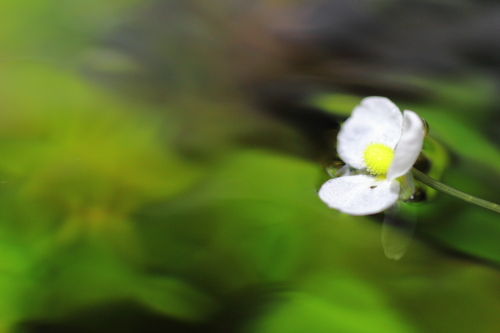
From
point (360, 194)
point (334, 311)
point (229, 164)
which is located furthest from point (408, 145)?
point (229, 164)

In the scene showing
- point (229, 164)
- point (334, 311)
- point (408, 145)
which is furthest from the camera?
point (229, 164)

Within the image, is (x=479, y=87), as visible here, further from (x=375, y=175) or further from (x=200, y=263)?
(x=200, y=263)

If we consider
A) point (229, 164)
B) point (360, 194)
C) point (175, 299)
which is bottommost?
point (175, 299)

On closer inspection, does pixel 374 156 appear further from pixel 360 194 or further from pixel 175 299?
pixel 175 299

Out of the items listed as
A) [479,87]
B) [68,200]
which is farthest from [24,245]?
[479,87]

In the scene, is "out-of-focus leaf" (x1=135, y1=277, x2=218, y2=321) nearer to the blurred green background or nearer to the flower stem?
the blurred green background

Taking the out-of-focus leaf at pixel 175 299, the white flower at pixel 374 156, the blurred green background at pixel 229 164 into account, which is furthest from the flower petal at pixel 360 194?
the out-of-focus leaf at pixel 175 299
